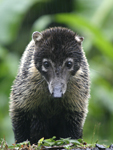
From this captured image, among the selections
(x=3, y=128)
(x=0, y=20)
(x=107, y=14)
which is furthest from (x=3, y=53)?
(x=107, y=14)

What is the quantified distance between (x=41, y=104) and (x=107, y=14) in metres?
8.11

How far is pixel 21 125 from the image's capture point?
7.75 m

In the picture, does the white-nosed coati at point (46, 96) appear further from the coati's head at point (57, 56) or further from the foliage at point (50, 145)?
the foliage at point (50, 145)

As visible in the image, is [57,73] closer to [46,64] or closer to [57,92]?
[46,64]

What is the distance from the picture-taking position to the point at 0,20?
12.4m

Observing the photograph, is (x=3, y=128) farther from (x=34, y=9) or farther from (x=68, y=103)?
(x=34, y=9)

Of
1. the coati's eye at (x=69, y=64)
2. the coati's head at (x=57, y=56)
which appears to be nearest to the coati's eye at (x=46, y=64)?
the coati's head at (x=57, y=56)

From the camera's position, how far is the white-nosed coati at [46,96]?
272 inches

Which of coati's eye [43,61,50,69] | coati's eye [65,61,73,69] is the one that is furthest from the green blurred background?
coati's eye [43,61,50,69]

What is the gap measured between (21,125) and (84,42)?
21.3 feet

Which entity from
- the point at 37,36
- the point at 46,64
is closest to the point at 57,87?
the point at 46,64

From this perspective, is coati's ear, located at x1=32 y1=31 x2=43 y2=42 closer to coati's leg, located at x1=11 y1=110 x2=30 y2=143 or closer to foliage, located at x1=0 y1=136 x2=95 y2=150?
coati's leg, located at x1=11 y1=110 x2=30 y2=143

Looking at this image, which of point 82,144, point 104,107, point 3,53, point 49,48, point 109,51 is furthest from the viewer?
point 104,107

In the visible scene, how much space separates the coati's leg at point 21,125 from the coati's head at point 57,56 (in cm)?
136
